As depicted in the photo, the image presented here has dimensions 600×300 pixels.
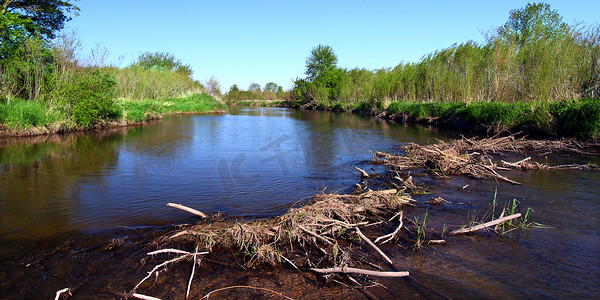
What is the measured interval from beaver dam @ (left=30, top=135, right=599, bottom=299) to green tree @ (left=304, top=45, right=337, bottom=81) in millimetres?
62183

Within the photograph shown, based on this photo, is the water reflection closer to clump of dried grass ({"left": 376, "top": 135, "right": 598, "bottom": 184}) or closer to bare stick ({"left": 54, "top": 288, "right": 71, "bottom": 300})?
clump of dried grass ({"left": 376, "top": 135, "right": 598, "bottom": 184})

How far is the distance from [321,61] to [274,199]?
6322cm

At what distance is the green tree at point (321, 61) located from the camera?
66375 millimetres

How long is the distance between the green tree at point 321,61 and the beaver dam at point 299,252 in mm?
62183

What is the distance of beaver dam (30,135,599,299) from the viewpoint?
349cm

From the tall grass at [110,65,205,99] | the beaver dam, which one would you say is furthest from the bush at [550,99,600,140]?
the tall grass at [110,65,205,99]

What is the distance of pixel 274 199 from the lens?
6805 mm

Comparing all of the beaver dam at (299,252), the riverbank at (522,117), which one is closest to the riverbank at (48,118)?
the beaver dam at (299,252)

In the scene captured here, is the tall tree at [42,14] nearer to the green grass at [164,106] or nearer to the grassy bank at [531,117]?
the green grass at [164,106]

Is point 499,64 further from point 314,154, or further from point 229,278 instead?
point 229,278

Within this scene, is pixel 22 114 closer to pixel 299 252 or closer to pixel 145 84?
pixel 299 252

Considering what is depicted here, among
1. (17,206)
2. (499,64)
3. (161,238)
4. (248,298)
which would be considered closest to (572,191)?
(248,298)

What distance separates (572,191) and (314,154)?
7265mm

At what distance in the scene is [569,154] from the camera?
11555 mm
